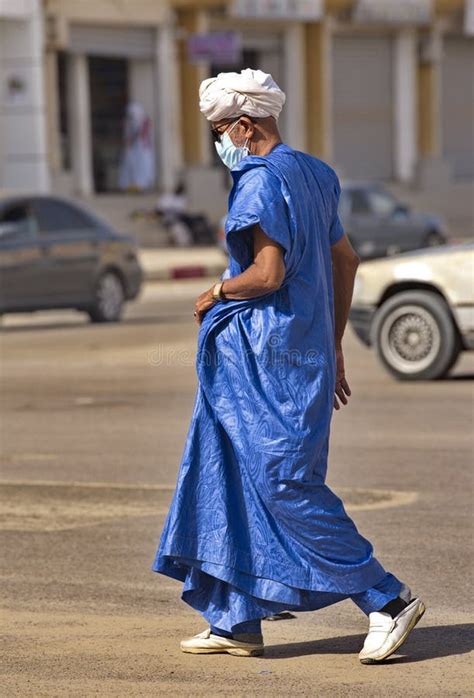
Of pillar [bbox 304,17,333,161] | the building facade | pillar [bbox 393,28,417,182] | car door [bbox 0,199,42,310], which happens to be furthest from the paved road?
pillar [bbox 393,28,417,182]

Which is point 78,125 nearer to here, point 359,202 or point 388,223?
point 359,202

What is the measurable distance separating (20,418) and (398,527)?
183 inches

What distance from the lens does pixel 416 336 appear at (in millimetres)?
13219

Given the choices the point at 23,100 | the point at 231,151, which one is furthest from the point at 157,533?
the point at 23,100

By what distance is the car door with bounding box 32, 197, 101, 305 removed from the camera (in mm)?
19188

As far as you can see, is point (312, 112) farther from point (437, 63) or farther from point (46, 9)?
point (46, 9)

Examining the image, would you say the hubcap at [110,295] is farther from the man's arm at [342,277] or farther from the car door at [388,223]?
the man's arm at [342,277]

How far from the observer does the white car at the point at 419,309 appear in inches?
512

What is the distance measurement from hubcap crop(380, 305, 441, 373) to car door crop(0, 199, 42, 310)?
653cm

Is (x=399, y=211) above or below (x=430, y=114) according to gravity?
below

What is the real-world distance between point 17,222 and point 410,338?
7093mm

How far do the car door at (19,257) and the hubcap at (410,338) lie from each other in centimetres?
653

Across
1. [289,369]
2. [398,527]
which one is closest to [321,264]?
[289,369]

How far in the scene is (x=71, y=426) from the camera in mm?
11289
